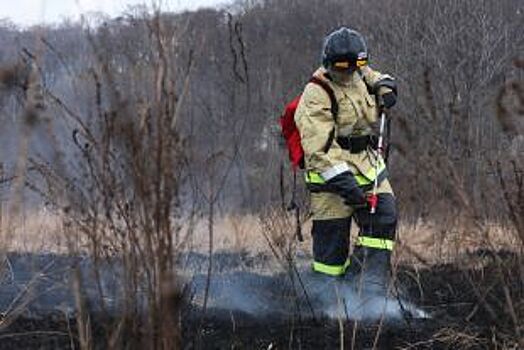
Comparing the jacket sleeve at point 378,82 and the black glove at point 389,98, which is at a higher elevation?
the jacket sleeve at point 378,82

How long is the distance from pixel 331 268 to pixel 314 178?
552mm

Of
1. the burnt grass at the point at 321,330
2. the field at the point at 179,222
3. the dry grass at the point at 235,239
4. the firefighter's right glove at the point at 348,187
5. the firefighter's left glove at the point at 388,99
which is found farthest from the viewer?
the dry grass at the point at 235,239

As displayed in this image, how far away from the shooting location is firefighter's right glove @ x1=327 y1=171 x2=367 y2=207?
4.80m

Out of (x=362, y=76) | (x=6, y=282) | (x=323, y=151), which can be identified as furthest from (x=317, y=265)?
(x=6, y=282)

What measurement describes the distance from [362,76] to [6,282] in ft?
8.85

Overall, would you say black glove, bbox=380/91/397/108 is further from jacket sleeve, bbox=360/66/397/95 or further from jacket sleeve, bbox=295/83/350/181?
jacket sleeve, bbox=295/83/350/181

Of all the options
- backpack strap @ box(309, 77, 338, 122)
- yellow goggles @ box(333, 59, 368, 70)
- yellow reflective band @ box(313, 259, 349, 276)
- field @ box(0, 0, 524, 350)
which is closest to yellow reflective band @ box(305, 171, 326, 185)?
field @ box(0, 0, 524, 350)

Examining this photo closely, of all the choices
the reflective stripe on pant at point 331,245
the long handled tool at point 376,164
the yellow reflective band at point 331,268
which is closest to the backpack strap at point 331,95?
the long handled tool at point 376,164

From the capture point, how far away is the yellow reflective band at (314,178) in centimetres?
491

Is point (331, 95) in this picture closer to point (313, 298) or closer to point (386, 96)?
point (386, 96)

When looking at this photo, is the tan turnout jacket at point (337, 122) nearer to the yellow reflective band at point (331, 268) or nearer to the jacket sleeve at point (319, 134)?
the jacket sleeve at point (319, 134)

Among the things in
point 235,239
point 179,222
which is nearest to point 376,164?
point 179,222

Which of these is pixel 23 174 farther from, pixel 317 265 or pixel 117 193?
pixel 317 265

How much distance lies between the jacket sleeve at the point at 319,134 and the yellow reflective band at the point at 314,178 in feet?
0.12
